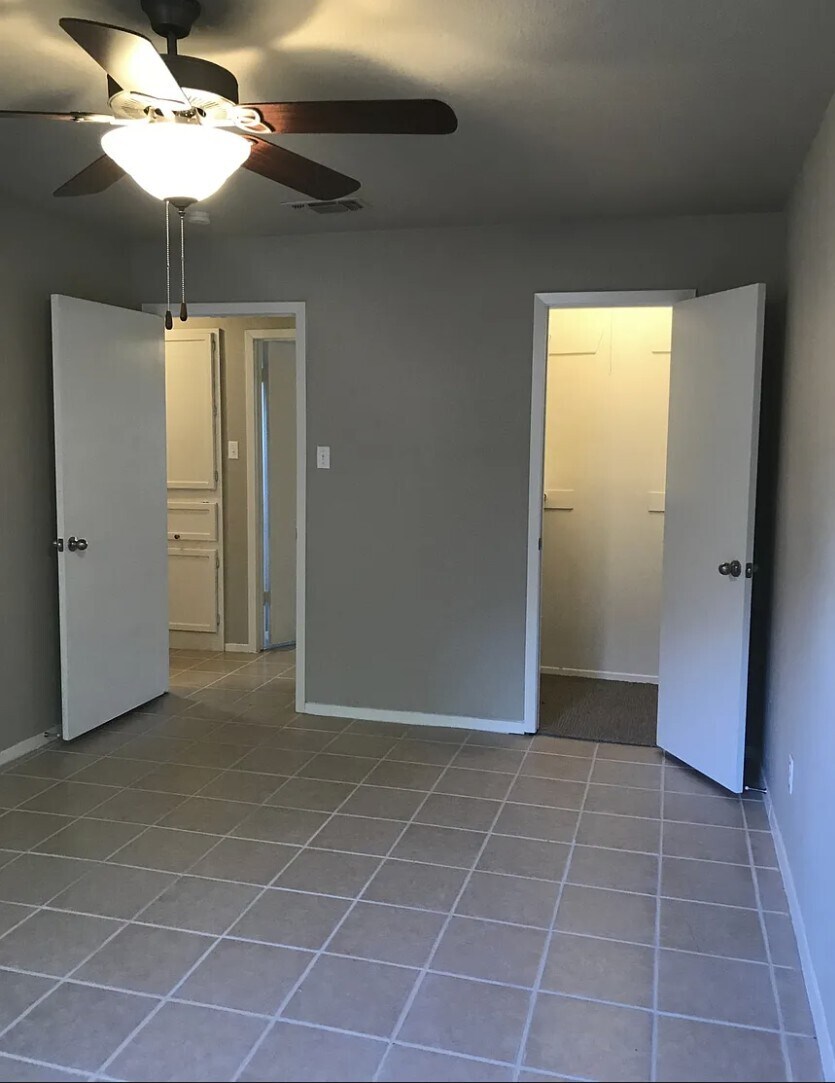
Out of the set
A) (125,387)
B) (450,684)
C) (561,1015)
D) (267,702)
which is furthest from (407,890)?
(125,387)

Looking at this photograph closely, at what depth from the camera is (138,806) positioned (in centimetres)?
338

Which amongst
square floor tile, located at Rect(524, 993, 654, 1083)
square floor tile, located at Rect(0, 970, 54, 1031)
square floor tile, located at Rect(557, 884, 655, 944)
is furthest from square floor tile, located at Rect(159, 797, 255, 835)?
square floor tile, located at Rect(524, 993, 654, 1083)

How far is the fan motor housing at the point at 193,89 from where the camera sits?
6.47ft

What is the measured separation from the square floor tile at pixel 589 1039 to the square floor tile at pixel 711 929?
372 mm

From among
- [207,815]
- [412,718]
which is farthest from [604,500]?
[207,815]

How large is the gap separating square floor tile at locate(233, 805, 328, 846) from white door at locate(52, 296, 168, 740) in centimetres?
120

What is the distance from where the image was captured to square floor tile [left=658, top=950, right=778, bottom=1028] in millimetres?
2184

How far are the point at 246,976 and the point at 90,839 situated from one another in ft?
3.43

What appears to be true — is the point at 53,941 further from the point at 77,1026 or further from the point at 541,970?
the point at 541,970

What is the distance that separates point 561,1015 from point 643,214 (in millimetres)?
3120

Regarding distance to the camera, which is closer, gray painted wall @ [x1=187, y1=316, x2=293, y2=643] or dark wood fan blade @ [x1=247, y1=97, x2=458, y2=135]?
dark wood fan blade @ [x1=247, y1=97, x2=458, y2=135]

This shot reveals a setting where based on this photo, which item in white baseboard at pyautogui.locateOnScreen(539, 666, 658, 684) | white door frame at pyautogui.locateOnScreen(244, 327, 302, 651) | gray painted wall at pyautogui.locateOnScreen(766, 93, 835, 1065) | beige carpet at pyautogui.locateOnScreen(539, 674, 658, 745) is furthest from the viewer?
white door frame at pyautogui.locateOnScreen(244, 327, 302, 651)

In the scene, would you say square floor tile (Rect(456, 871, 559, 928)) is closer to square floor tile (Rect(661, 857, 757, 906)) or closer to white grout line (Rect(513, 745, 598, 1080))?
white grout line (Rect(513, 745, 598, 1080))

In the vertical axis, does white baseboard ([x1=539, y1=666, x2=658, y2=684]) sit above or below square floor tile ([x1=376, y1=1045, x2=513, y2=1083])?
above
